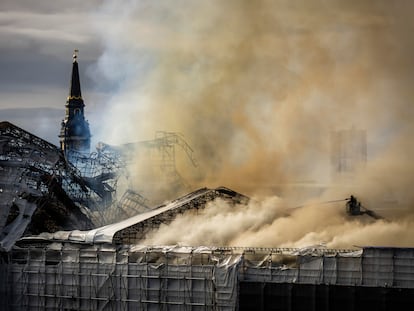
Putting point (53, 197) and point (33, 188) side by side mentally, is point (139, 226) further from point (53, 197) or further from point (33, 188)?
point (53, 197)

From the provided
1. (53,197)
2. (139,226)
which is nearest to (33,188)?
(53,197)

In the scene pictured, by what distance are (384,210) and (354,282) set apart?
2196 centimetres

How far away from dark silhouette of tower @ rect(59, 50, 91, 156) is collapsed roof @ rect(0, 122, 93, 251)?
203 ft

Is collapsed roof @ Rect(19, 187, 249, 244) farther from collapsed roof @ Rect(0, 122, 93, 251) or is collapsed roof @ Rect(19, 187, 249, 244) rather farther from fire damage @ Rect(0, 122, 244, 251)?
collapsed roof @ Rect(0, 122, 93, 251)

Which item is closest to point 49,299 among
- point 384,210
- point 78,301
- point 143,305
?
point 78,301

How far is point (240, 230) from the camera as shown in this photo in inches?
3612

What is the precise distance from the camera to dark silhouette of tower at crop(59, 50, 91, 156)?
562 ft

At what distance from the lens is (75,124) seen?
173m

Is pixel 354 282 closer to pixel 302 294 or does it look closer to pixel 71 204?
pixel 302 294

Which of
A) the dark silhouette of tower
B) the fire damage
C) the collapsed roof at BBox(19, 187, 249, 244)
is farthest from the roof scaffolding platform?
the dark silhouette of tower

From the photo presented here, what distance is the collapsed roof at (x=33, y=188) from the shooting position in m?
93.4

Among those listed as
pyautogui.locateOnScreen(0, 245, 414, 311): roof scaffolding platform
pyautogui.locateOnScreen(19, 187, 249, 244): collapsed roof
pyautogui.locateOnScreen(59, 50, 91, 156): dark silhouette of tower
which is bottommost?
pyautogui.locateOnScreen(0, 245, 414, 311): roof scaffolding platform

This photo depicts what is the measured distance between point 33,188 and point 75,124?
253 feet

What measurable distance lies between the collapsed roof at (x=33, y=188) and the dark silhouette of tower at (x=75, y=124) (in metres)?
62.0
